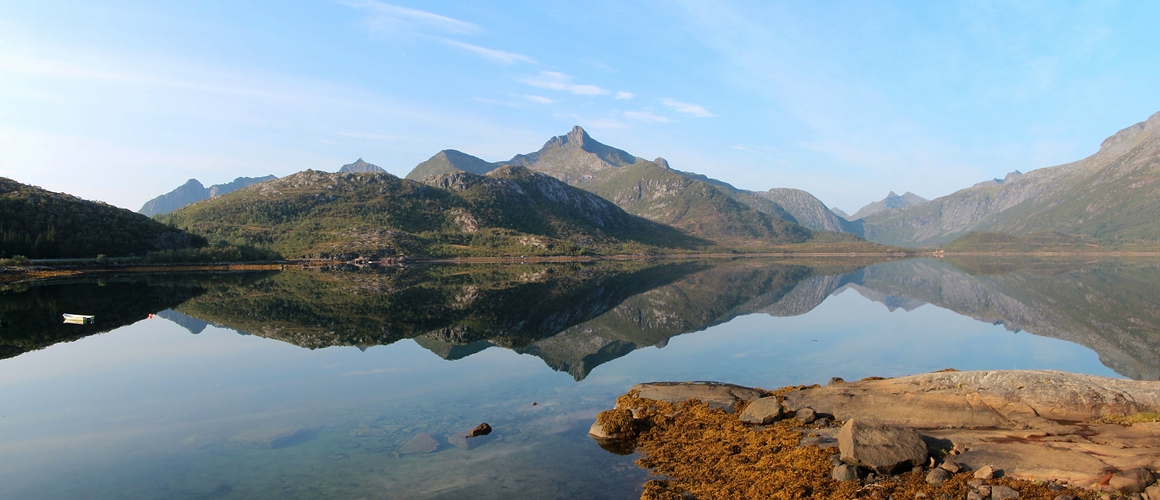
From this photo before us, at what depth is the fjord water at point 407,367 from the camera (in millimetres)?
15672

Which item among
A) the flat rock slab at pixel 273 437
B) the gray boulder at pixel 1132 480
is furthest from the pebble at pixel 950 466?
the flat rock slab at pixel 273 437

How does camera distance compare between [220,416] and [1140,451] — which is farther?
[220,416]

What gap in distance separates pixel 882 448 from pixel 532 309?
135ft

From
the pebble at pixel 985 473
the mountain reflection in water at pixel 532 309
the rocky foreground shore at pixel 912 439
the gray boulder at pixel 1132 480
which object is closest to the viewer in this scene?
the gray boulder at pixel 1132 480

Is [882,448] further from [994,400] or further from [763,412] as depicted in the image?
[994,400]

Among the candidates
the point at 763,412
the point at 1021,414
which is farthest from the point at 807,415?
the point at 1021,414

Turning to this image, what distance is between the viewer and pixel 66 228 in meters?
101

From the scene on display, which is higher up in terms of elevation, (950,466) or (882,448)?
(882,448)

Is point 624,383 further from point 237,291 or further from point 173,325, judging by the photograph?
point 237,291

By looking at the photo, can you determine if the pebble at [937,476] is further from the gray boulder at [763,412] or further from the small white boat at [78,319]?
the small white boat at [78,319]

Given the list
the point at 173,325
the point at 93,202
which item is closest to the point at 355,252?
the point at 93,202

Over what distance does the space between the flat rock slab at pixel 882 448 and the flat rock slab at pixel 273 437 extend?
16.5 m

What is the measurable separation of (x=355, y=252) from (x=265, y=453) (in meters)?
144

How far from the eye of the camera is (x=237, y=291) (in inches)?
2645
